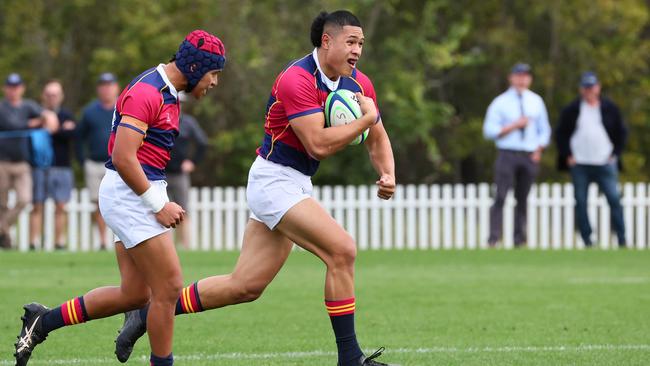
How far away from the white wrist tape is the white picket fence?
14408 mm

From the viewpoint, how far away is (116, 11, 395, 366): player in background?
7609 mm

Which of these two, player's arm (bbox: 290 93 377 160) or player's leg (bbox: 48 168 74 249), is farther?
player's leg (bbox: 48 168 74 249)

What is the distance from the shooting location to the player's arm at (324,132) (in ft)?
25.0

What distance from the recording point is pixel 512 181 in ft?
61.7

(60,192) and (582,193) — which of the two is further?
(60,192)

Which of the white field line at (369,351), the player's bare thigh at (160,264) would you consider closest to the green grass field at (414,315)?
the white field line at (369,351)

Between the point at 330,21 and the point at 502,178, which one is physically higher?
the point at 330,21

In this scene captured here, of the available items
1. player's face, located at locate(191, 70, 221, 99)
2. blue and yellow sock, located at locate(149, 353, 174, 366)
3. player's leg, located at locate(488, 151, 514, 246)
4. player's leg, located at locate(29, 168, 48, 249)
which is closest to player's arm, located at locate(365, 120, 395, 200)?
player's face, located at locate(191, 70, 221, 99)

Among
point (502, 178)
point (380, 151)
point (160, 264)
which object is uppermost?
point (380, 151)

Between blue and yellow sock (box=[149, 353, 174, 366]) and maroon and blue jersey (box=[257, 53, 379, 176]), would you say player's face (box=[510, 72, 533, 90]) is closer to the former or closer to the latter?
maroon and blue jersey (box=[257, 53, 379, 176])

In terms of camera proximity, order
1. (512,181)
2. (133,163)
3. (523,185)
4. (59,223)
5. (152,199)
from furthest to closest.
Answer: (59,223), (523,185), (512,181), (152,199), (133,163)

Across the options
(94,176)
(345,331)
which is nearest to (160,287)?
(345,331)

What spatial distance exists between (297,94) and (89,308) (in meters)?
1.67

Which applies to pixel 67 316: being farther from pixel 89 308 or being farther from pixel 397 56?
pixel 397 56
